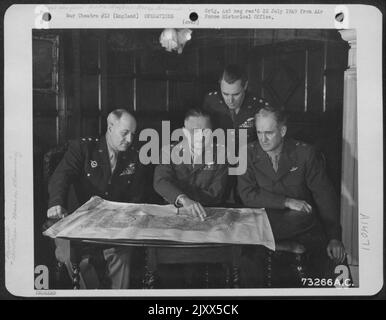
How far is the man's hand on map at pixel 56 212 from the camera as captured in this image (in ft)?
4.06

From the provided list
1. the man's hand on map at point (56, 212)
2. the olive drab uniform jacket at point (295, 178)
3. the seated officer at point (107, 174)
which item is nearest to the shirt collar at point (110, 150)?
the seated officer at point (107, 174)

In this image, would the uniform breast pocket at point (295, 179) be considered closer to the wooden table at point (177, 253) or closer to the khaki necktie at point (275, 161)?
the khaki necktie at point (275, 161)

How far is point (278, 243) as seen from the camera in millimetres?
1230

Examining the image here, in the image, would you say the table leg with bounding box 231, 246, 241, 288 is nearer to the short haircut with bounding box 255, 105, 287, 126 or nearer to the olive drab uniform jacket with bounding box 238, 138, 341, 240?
the olive drab uniform jacket with bounding box 238, 138, 341, 240

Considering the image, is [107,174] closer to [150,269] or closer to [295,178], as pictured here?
[150,269]

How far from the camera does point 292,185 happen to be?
4.06ft

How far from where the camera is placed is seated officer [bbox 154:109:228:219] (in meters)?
1.23

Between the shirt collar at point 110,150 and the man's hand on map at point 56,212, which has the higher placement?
the shirt collar at point 110,150

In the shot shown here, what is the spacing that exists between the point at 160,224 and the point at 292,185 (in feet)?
0.92

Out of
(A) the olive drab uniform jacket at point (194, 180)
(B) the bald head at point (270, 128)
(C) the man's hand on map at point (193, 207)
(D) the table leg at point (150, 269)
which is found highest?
(B) the bald head at point (270, 128)

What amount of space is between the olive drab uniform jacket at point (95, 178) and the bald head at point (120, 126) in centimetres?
2
